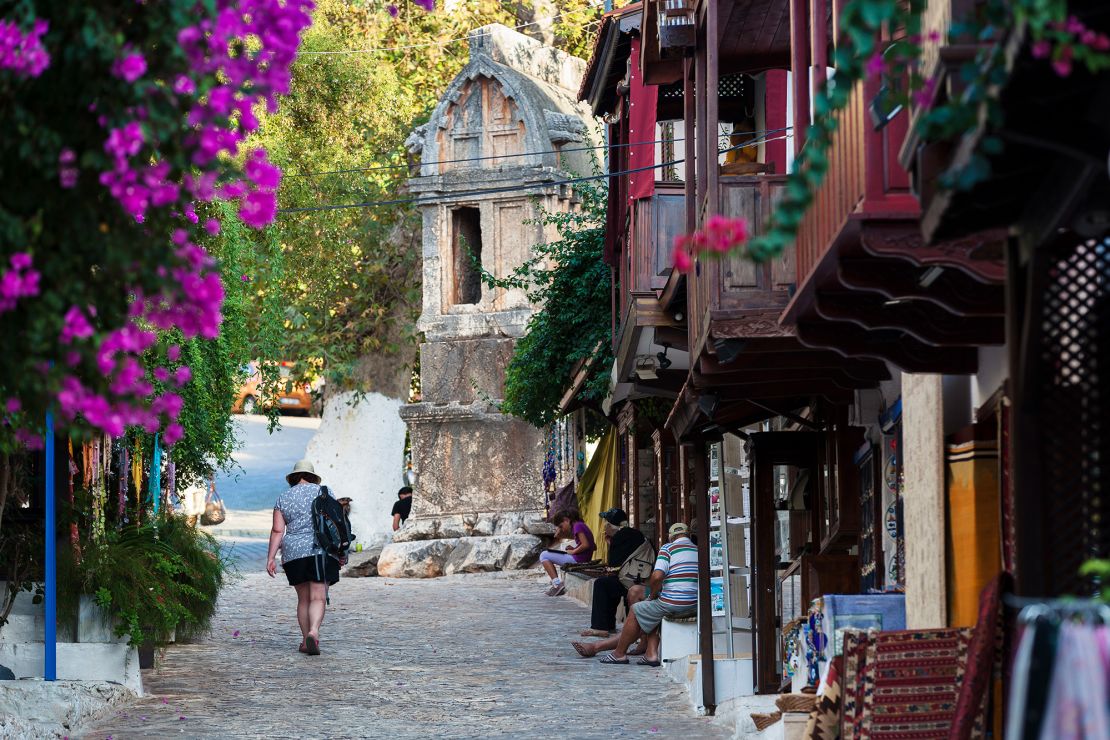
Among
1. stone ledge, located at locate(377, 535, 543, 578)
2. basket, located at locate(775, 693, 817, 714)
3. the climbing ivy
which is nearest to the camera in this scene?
the climbing ivy

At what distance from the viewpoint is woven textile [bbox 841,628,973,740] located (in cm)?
721

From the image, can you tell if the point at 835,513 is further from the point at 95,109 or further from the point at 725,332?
the point at 95,109

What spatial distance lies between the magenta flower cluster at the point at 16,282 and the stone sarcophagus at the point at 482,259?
24.9 m

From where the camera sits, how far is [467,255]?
30969 millimetres

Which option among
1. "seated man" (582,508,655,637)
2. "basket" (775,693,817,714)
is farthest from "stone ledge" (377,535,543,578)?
"basket" (775,693,817,714)

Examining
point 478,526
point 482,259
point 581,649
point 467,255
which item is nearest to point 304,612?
point 581,649

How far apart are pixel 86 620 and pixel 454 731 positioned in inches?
120

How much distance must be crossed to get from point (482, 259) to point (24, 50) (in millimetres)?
25743

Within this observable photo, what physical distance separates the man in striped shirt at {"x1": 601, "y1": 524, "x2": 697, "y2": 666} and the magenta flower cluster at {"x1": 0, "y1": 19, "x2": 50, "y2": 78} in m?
10.5

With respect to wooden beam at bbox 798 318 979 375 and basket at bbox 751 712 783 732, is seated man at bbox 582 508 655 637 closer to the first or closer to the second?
basket at bbox 751 712 783 732

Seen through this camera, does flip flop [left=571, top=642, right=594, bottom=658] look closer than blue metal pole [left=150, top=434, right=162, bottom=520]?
No

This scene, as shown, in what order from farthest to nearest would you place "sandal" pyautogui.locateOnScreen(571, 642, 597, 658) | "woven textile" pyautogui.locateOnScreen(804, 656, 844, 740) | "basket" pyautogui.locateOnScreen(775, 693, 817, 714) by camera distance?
"sandal" pyautogui.locateOnScreen(571, 642, 597, 658)
"basket" pyautogui.locateOnScreen(775, 693, 817, 714)
"woven textile" pyautogui.locateOnScreen(804, 656, 844, 740)

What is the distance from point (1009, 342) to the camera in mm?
4969

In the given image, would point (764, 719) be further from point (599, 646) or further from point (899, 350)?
point (599, 646)
